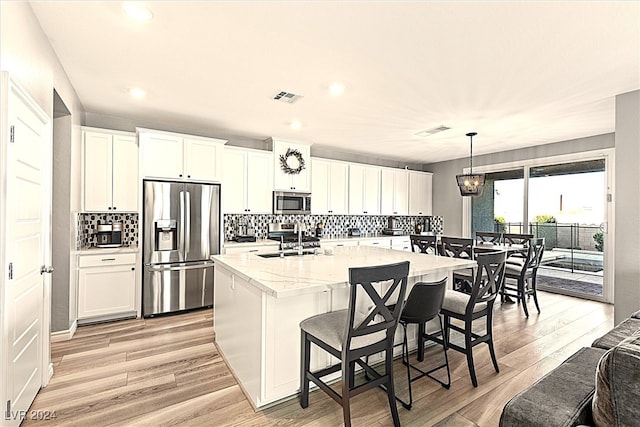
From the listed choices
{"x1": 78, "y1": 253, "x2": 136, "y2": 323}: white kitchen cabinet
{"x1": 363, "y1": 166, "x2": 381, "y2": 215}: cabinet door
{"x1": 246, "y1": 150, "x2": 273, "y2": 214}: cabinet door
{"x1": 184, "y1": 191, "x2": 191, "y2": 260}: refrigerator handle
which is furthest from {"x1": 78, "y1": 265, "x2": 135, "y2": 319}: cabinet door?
{"x1": 363, "y1": 166, "x2": 381, "y2": 215}: cabinet door

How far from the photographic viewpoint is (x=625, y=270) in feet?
10.5

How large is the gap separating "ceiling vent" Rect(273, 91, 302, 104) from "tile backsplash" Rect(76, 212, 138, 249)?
8.61ft

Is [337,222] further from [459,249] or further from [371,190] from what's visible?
[459,249]

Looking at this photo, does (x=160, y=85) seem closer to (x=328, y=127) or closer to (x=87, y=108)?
(x=87, y=108)

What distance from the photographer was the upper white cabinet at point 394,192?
666 cm

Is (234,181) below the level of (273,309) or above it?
above

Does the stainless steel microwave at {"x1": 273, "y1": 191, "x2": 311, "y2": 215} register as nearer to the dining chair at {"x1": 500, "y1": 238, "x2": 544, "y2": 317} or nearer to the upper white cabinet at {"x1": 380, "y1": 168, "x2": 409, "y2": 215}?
the upper white cabinet at {"x1": 380, "y1": 168, "x2": 409, "y2": 215}

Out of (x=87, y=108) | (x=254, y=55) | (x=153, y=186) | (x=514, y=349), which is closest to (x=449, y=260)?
(x=514, y=349)

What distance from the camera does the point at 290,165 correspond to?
5.38m

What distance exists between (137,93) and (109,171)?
3.79 feet

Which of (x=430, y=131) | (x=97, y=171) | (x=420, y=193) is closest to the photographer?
(x=97, y=171)

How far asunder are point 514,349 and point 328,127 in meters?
3.47

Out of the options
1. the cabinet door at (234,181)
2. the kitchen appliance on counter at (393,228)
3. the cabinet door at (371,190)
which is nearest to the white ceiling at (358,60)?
the cabinet door at (234,181)

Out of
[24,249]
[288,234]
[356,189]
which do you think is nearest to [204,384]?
[24,249]
